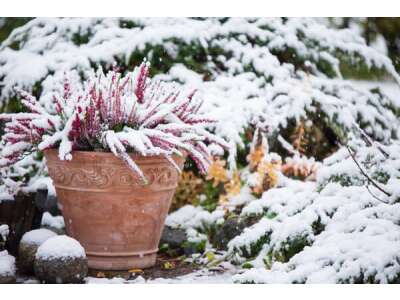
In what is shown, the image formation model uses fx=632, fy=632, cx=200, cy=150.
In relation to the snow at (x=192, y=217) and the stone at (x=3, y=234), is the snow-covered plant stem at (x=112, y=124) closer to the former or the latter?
the stone at (x=3, y=234)

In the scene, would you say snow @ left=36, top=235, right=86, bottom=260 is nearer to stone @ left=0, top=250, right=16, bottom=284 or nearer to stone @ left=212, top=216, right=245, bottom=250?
stone @ left=0, top=250, right=16, bottom=284

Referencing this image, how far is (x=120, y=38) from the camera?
3.53m

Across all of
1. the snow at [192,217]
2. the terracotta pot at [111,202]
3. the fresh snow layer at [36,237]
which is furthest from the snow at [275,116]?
the fresh snow layer at [36,237]

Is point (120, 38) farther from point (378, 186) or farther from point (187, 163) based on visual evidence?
point (378, 186)

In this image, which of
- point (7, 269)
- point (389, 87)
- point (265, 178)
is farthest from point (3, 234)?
point (389, 87)

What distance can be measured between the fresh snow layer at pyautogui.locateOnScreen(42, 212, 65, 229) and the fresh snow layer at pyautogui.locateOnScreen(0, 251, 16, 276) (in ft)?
1.60

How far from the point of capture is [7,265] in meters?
2.56

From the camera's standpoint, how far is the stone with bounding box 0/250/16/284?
2510mm

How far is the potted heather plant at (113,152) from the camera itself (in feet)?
8.71

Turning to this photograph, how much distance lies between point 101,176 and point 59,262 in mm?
417

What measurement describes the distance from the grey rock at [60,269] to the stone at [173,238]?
0.74 m

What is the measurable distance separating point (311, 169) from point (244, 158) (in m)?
0.44

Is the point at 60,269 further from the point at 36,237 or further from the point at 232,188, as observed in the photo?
the point at 232,188
